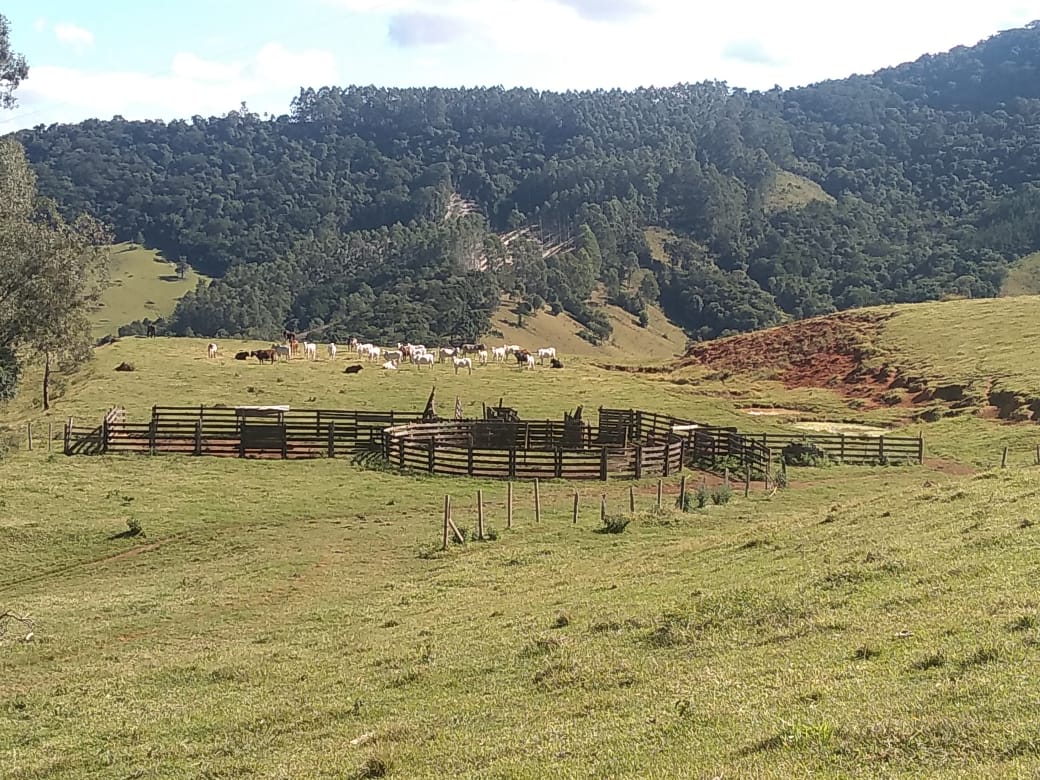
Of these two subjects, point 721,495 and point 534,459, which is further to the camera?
point 534,459

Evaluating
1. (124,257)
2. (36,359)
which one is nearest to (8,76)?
(36,359)

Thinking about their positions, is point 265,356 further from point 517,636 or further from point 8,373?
point 517,636

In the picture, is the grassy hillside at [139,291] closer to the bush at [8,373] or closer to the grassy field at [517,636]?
the bush at [8,373]

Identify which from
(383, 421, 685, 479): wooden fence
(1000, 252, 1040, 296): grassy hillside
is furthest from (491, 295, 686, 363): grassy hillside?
(383, 421, 685, 479): wooden fence

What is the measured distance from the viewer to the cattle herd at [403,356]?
218ft

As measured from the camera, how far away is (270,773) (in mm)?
9914

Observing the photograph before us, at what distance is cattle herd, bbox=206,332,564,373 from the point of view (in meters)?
66.6

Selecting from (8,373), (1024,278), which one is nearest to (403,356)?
(8,373)

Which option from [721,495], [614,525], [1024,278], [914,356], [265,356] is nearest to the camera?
[614,525]

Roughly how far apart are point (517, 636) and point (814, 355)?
208ft

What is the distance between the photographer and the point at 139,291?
577ft

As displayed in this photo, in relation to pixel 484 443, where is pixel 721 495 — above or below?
below

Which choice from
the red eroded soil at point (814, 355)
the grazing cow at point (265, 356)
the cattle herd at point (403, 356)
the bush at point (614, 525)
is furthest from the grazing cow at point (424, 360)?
the bush at point (614, 525)

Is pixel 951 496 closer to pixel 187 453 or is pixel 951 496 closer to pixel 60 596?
pixel 60 596
